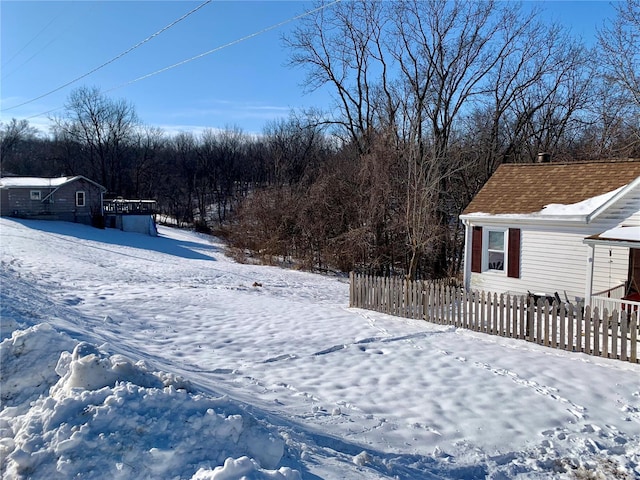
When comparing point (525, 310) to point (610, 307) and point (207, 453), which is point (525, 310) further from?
point (207, 453)

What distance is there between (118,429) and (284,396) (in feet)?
10.2

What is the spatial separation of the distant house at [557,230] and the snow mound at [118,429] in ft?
34.5

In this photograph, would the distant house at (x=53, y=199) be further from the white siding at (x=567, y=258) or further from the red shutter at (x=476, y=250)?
the white siding at (x=567, y=258)

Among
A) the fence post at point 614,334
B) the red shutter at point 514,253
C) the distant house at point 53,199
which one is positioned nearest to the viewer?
the fence post at point 614,334

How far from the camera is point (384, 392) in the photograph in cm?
679

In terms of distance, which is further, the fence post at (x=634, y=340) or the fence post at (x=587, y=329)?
the fence post at (x=587, y=329)

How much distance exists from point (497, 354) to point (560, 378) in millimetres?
1500

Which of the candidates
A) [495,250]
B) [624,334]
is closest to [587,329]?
[624,334]

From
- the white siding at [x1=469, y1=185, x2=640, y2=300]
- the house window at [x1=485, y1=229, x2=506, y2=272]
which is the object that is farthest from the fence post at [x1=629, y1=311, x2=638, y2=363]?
the house window at [x1=485, y1=229, x2=506, y2=272]

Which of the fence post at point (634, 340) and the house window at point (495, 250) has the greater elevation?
the house window at point (495, 250)

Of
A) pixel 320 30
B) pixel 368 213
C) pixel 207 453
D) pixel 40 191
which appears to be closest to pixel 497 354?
pixel 207 453

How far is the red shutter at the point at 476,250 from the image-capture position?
16.3 metres

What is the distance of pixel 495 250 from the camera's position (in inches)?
635

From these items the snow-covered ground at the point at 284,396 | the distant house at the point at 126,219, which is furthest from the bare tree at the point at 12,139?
the snow-covered ground at the point at 284,396
